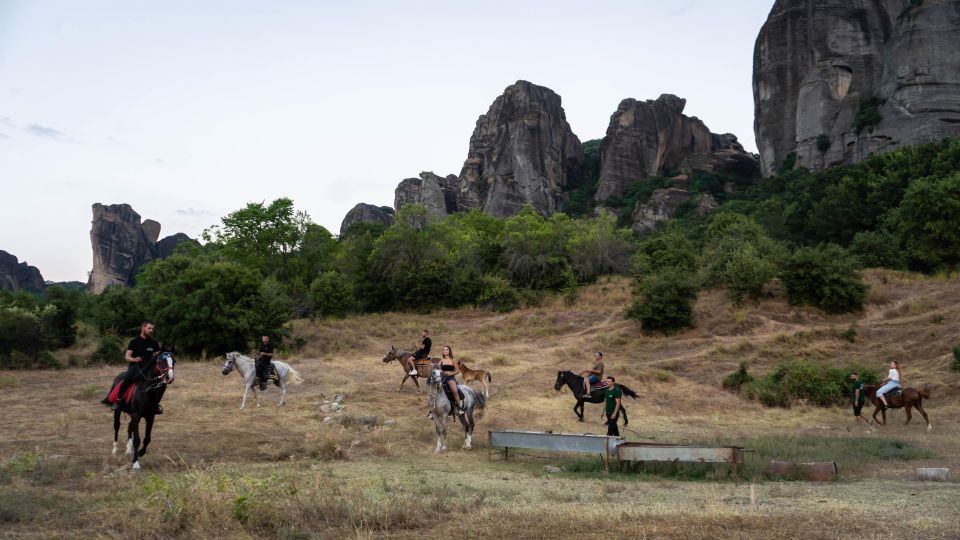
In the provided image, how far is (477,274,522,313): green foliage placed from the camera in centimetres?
4466

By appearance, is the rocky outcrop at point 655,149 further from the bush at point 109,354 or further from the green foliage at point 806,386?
the bush at point 109,354

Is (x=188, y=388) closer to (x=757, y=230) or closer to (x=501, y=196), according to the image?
(x=757, y=230)

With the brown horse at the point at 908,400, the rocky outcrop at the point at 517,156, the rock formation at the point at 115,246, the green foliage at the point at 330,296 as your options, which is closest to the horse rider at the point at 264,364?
the brown horse at the point at 908,400

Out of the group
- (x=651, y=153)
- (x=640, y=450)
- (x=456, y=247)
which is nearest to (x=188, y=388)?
(x=640, y=450)

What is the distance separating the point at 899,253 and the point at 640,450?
1498 inches

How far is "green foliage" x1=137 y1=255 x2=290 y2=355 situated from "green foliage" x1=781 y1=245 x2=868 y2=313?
2515cm

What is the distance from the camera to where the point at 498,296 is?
4550 cm

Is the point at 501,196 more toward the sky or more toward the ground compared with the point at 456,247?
more toward the sky

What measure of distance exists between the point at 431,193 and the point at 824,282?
293 ft

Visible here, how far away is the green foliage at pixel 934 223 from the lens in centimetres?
3816

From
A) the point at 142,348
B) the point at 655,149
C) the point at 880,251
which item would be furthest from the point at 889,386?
the point at 655,149

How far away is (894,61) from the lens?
7581cm

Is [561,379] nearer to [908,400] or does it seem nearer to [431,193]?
[908,400]

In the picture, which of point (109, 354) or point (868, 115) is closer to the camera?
point (109, 354)
